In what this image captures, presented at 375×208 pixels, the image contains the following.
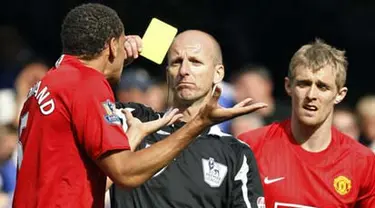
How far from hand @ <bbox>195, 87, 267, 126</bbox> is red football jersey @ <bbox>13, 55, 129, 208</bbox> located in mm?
428

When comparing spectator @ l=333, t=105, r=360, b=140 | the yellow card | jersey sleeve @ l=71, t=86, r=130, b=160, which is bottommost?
spectator @ l=333, t=105, r=360, b=140

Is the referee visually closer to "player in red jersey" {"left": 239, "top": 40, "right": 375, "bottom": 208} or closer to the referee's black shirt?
the referee's black shirt

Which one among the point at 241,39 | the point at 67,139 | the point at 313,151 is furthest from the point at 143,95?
the point at 67,139

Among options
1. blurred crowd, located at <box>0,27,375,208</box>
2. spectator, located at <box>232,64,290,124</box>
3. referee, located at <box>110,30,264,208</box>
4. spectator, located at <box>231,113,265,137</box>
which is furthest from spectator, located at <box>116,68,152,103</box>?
referee, located at <box>110,30,264,208</box>

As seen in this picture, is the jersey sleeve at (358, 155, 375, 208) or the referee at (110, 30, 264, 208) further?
the jersey sleeve at (358, 155, 375, 208)

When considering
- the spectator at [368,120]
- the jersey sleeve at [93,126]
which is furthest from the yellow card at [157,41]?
the spectator at [368,120]

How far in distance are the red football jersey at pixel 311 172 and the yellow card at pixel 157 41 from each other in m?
1.04

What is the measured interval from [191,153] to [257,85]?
14.3ft

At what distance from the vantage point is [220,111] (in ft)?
20.2

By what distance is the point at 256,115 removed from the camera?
1113cm

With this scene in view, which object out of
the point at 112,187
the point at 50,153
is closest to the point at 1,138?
the point at 112,187

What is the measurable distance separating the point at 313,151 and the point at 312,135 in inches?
4.2

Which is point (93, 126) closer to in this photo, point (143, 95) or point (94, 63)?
point (94, 63)

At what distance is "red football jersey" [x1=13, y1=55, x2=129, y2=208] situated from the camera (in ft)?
20.1
